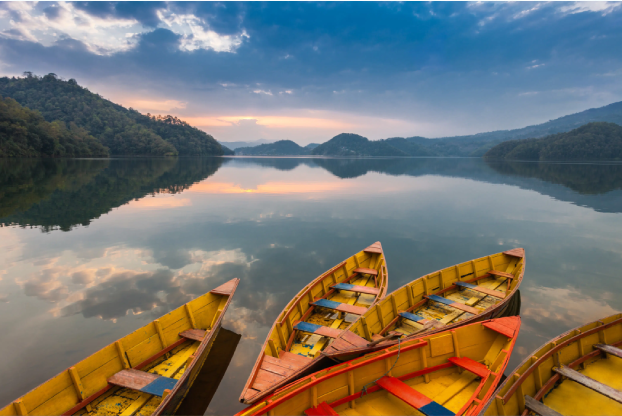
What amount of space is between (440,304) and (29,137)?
10748 cm

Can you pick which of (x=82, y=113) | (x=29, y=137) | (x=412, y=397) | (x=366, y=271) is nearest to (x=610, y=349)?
(x=412, y=397)

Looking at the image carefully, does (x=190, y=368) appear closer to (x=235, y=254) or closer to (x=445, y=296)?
(x=445, y=296)

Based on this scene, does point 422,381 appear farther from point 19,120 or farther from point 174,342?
point 19,120

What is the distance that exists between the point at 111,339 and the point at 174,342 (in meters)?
2.56

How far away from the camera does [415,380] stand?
621 centimetres

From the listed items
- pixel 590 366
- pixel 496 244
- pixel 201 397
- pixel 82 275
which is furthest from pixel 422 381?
pixel 496 244

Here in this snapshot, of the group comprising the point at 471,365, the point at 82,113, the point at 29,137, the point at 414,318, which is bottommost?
the point at 414,318

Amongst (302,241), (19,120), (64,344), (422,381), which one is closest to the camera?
(422,381)

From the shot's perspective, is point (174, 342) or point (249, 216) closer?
point (174, 342)

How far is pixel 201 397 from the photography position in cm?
670

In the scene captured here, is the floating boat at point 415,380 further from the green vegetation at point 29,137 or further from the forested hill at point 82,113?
the forested hill at point 82,113

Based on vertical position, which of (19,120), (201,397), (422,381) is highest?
(19,120)

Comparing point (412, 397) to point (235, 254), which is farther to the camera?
point (235, 254)

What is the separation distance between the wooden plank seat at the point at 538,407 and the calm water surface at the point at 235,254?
3.83 metres
